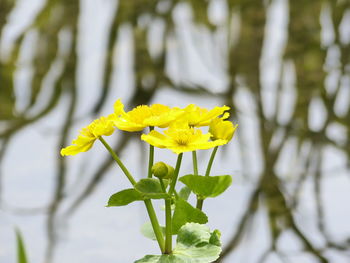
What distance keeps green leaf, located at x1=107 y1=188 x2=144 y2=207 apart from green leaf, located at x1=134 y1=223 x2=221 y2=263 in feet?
0.09

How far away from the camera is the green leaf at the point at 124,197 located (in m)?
0.32

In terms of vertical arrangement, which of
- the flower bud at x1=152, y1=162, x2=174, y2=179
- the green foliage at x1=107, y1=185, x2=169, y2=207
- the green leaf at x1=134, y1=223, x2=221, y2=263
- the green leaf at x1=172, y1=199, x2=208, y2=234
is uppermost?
the flower bud at x1=152, y1=162, x2=174, y2=179

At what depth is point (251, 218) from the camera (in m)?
0.93

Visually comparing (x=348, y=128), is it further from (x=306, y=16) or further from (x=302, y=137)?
(x=306, y=16)

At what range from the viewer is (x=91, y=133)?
0.35 m

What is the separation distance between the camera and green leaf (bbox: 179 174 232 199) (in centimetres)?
33

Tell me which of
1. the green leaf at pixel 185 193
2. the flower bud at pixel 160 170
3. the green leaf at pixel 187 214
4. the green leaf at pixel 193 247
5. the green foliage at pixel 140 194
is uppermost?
the flower bud at pixel 160 170

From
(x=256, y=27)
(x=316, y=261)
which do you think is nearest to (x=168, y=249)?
(x=316, y=261)

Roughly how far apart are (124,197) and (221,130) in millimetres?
61

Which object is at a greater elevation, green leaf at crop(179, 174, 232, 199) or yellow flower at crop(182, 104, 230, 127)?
yellow flower at crop(182, 104, 230, 127)

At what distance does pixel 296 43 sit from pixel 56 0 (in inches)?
26.0

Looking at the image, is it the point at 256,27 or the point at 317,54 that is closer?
the point at 317,54

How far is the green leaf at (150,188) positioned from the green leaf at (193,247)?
26 mm

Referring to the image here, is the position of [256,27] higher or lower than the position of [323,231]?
higher
